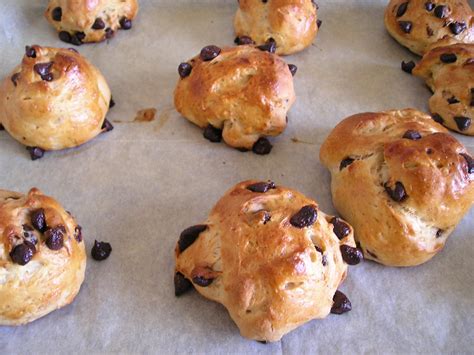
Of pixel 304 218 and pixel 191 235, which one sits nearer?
pixel 304 218

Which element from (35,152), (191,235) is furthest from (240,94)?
(35,152)

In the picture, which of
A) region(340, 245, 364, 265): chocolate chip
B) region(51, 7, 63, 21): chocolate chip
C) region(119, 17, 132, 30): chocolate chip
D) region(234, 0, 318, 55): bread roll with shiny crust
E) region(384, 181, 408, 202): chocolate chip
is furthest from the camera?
region(119, 17, 132, 30): chocolate chip

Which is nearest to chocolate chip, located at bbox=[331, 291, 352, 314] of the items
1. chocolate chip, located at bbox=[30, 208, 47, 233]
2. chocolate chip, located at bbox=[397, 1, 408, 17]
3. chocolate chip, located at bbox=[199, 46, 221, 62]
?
chocolate chip, located at bbox=[30, 208, 47, 233]

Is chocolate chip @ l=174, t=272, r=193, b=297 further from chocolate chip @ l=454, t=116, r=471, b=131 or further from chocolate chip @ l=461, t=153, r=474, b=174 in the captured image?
chocolate chip @ l=454, t=116, r=471, b=131

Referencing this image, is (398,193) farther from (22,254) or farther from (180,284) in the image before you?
(22,254)

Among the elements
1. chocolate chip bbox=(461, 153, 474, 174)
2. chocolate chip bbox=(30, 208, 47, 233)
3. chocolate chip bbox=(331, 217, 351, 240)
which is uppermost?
chocolate chip bbox=(461, 153, 474, 174)

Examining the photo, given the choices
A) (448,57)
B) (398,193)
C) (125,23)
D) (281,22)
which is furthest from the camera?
(125,23)
